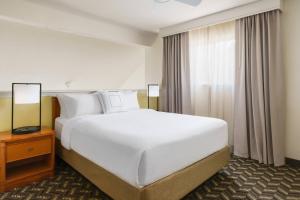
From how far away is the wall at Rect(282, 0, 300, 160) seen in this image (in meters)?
2.70

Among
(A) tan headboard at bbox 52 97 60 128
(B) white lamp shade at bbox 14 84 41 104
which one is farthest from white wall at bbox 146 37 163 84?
(B) white lamp shade at bbox 14 84 41 104

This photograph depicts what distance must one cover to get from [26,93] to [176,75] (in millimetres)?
2603

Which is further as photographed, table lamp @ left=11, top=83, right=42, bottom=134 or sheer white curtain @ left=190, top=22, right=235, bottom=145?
sheer white curtain @ left=190, top=22, right=235, bottom=145

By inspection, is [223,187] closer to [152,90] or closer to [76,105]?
[76,105]

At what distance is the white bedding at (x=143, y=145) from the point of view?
1.52 m

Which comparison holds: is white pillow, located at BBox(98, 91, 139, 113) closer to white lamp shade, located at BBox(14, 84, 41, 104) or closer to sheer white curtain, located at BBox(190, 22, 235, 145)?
white lamp shade, located at BBox(14, 84, 41, 104)

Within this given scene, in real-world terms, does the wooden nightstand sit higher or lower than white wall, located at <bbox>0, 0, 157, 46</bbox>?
lower

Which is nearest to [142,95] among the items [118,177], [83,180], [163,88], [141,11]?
[163,88]

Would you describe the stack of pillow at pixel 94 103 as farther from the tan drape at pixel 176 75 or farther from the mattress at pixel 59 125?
the tan drape at pixel 176 75

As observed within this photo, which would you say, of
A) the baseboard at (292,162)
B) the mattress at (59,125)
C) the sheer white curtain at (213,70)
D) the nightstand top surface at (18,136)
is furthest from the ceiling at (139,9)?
the baseboard at (292,162)

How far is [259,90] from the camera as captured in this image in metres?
2.84

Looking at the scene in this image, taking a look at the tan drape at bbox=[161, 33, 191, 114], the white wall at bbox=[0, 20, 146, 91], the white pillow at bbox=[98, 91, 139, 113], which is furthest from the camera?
the tan drape at bbox=[161, 33, 191, 114]

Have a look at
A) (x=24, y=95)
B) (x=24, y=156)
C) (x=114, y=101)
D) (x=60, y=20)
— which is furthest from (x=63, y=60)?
(x=24, y=156)

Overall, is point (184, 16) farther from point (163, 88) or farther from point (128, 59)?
point (128, 59)
